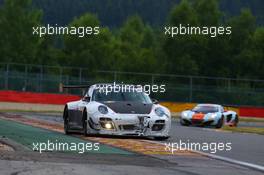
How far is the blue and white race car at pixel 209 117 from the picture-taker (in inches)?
1214

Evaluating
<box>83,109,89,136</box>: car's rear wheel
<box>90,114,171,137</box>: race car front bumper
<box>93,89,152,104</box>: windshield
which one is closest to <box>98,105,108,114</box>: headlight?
<box>90,114,171,137</box>: race car front bumper

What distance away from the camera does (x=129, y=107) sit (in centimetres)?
1638

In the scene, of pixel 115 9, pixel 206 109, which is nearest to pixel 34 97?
pixel 206 109

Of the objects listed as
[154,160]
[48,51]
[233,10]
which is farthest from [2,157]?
[233,10]

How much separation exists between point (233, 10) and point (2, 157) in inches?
6190

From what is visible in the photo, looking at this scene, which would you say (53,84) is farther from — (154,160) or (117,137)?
(154,160)

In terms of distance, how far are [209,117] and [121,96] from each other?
14.1 m

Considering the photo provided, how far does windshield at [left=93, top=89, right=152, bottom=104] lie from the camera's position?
17.1m

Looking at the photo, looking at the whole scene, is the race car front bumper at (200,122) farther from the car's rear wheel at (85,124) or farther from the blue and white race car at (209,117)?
the car's rear wheel at (85,124)

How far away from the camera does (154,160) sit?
11602 millimetres

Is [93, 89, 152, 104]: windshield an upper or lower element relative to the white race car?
upper

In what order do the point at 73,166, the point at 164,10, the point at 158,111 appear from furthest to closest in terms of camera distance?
1. the point at 164,10
2. the point at 158,111
3. the point at 73,166

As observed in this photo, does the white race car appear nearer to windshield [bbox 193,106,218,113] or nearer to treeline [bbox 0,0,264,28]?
windshield [bbox 193,106,218,113]

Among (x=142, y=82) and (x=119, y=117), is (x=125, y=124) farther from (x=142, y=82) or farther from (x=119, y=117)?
(x=142, y=82)
